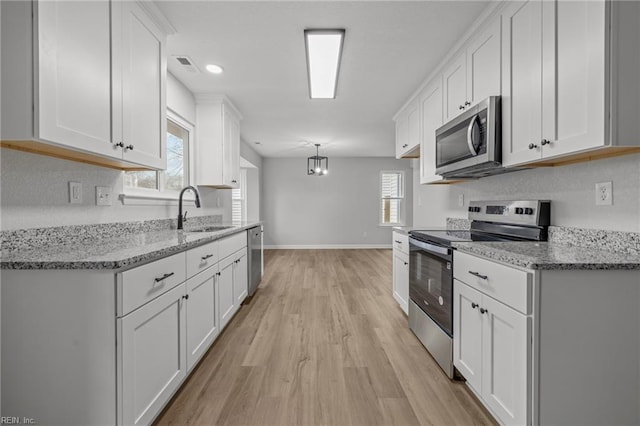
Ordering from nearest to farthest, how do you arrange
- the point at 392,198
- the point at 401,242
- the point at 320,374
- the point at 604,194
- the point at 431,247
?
the point at 604,194
the point at 320,374
the point at 431,247
the point at 401,242
the point at 392,198

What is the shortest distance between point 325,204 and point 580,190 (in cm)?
614

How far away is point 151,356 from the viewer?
4.41 ft

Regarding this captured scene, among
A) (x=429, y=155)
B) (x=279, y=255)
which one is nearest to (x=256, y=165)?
(x=279, y=255)

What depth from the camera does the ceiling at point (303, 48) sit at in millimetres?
1875

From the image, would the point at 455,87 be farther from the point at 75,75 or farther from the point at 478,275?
the point at 75,75

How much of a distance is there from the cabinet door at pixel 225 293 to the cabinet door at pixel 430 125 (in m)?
2.07

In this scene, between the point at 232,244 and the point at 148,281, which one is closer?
the point at 148,281

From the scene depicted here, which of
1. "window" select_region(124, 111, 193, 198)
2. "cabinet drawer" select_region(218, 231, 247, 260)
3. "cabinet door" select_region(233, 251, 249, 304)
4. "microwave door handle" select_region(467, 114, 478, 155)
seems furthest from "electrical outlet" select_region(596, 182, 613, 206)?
"window" select_region(124, 111, 193, 198)

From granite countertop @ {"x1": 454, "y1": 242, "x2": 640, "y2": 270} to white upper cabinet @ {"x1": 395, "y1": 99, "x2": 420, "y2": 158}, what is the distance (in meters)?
1.88

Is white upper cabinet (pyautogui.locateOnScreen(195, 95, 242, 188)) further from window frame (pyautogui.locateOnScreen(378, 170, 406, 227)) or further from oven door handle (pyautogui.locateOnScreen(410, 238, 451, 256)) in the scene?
window frame (pyautogui.locateOnScreen(378, 170, 406, 227))

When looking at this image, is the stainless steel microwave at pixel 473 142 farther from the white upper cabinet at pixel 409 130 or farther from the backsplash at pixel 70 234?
the backsplash at pixel 70 234

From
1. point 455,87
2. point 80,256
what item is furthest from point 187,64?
point 455,87

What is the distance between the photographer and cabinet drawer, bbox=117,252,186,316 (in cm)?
114

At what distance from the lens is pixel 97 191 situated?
71.8 inches
